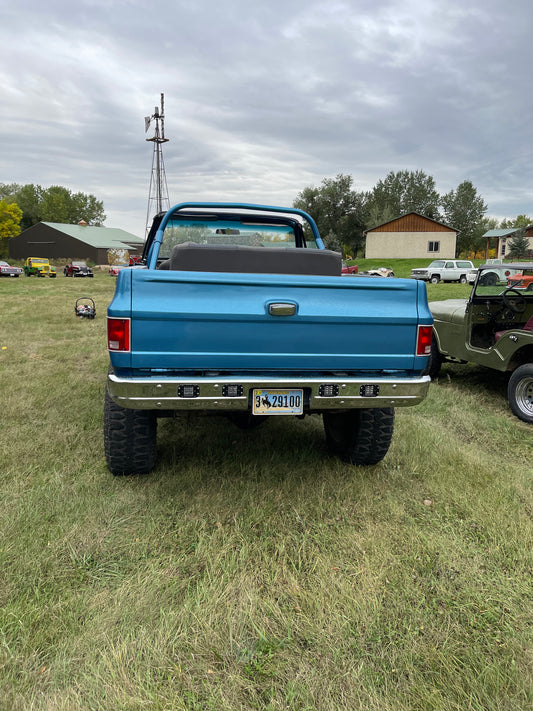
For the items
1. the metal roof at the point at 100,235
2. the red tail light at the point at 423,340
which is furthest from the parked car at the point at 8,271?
the red tail light at the point at 423,340

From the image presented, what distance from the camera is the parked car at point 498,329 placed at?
530 centimetres

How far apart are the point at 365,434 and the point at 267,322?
1319mm

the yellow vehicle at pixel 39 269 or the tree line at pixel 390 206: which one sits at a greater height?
the tree line at pixel 390 206

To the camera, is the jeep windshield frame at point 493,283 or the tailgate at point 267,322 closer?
the tailgate at point 267,322

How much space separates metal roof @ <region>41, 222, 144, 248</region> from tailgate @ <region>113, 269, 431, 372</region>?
2248 inches

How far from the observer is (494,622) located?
2207 millimetres

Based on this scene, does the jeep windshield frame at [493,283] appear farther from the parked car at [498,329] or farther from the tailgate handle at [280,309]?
the tailgate handle at [280,309]

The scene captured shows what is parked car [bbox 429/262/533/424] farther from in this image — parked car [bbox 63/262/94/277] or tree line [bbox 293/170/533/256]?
tree line [bbox 293/170/533/256]

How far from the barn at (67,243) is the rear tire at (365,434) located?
54119 millimetres

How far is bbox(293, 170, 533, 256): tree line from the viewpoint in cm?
6531

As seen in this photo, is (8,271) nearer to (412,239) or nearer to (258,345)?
(412,239)

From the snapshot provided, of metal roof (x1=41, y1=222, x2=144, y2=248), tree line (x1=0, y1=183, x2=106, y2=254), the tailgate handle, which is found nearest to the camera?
the tailgate handle

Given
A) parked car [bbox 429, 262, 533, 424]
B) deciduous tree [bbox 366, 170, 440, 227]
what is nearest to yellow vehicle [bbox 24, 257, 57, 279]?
parked car [bbox 429, 262, 533, 424]

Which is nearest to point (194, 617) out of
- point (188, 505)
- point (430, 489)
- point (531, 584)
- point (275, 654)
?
point (275, 654)
